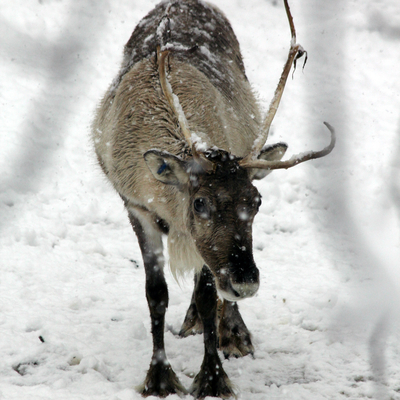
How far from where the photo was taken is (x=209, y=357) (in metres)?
3.90

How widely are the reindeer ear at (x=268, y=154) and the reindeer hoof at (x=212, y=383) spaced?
4.85 feet

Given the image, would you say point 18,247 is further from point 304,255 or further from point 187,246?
point 304,255

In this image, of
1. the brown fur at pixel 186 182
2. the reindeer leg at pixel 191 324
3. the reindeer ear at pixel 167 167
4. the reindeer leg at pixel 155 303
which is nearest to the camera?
the brown fur at pixel 186 182

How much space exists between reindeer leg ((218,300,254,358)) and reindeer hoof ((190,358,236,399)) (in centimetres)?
53

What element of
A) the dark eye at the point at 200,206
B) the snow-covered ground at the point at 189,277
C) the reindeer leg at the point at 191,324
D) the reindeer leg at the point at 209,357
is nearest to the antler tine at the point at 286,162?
the snow-covered ground at the point at 189,277

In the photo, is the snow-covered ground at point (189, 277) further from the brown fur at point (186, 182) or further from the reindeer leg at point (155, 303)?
the brown fur at point (186, 182)

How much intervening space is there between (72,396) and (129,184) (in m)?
1.64

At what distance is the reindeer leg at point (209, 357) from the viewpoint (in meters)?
3.80

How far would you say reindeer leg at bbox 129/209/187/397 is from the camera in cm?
380

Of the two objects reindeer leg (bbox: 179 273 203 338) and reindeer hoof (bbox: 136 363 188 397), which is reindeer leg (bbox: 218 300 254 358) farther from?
reindeer hoof (bbox: 136 363 188 397)

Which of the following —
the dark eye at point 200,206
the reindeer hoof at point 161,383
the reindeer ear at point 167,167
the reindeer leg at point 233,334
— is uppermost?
the reindeer ear at point 167,167

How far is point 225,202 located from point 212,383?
148 centimetres

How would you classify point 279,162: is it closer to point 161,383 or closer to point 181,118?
point 181,118

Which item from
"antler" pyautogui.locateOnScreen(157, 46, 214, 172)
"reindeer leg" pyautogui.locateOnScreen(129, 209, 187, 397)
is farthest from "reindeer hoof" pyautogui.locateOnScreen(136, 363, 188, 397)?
"antler" pyautogui.locateOnScreen(157, 46, 214, 172)
